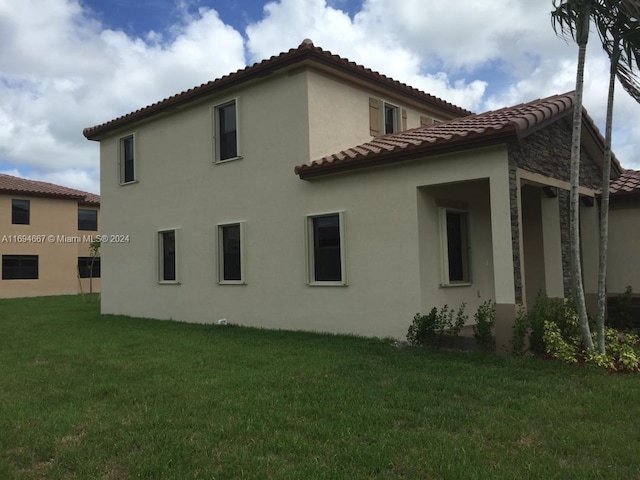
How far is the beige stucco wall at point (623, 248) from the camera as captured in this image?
435 inches

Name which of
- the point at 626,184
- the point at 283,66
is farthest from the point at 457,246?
the point at 283,66

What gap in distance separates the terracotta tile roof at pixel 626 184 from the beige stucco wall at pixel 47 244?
92.6 ft

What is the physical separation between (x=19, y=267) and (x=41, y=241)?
1870mm

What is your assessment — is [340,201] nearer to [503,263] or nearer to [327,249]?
[327,249]

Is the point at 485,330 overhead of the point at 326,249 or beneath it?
beneath

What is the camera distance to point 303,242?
10.6 metres

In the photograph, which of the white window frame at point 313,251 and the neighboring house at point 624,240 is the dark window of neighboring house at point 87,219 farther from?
the neighboring house at point 624,240

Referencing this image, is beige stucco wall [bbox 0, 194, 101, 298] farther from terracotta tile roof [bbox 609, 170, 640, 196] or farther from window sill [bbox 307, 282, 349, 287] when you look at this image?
terracotta tile roof [bbox 609, 170, 640, 196]

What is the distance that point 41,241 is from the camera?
29.7 m

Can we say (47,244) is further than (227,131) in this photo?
Yes

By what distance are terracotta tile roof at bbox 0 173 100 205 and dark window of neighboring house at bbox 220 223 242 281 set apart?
20984 mm

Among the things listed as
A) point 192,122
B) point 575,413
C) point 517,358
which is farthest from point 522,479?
point 192,122

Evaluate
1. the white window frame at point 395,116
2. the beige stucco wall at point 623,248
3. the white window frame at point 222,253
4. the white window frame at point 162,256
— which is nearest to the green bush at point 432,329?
the white window frame at point 222,253

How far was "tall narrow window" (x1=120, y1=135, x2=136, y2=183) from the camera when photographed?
1526cm
